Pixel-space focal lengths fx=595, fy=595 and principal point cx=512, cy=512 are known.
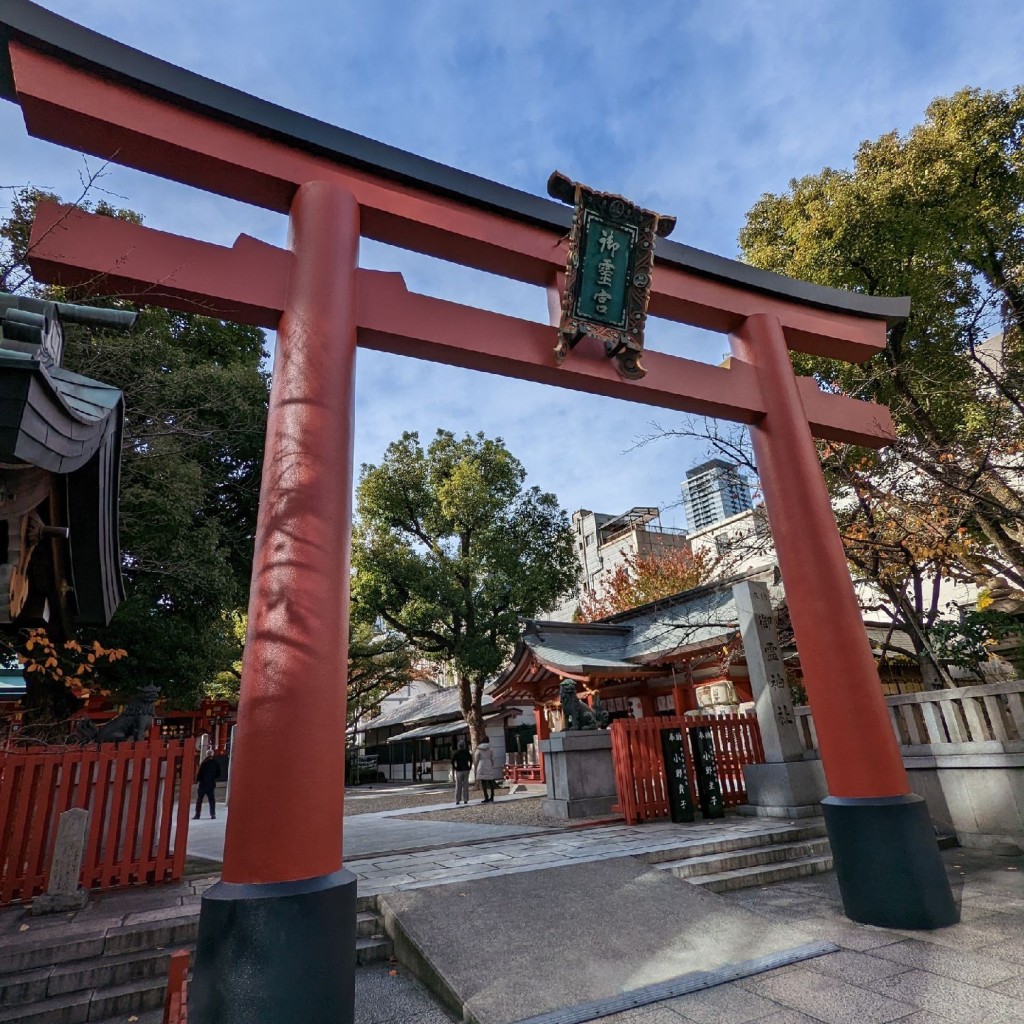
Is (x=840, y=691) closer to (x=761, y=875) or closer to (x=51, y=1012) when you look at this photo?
(x=761, y=875)

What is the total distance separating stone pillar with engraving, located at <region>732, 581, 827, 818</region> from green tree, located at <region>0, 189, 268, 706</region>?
8.16 metres

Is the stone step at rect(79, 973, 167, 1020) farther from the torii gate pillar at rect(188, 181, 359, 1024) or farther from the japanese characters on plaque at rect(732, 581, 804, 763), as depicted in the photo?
the japanese characters on plaque at rect(732, 581, 804, 763)

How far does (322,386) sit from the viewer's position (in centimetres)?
402

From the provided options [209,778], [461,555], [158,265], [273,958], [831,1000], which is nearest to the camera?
[273,958]

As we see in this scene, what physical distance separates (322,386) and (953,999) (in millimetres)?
5077

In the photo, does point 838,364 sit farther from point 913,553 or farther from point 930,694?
point 930,694

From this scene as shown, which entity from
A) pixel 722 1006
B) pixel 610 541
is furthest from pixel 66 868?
pixel 610 541

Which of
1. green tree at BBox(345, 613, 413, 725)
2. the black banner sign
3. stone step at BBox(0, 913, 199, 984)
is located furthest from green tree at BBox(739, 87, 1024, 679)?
green tree at BBox(345, 613, 413, 725)

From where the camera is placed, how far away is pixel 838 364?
1177cm

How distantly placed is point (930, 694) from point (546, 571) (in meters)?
12.7

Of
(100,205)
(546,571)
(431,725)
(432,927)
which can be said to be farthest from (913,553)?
(431,725)

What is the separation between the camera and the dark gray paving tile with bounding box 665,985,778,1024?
304 centimetres

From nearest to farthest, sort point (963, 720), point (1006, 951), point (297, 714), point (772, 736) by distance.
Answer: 1. point (297, 714)
2. point (1006, 951)
3. point (963, 720)
4. point (772, 736)

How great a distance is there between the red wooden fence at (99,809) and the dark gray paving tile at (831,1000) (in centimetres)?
526
